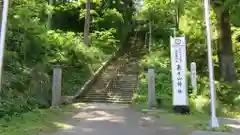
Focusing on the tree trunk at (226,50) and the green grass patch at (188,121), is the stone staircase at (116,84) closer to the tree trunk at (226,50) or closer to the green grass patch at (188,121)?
the green grass patch at (188,121)

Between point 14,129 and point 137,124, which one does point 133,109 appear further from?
point 14,129

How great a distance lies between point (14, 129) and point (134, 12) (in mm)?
24686

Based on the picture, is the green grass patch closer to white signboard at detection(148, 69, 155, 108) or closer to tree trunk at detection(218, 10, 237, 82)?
white signboard at detection(148, 69, 155, 108)

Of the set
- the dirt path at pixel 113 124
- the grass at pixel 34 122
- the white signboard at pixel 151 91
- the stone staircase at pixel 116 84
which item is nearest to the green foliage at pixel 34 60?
the grass at pixel 34 122

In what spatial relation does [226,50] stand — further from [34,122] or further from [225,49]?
[34,122]

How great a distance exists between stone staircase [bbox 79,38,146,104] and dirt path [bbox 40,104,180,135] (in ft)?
10.8

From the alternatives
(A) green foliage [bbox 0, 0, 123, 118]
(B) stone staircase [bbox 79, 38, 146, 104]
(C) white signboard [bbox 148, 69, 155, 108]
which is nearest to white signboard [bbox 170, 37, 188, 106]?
(C) white signboard [bbox 148, 69, 155, 108]

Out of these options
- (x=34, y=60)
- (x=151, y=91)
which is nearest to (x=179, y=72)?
(x=151, y=91)

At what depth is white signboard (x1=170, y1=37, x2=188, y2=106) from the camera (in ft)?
40.7

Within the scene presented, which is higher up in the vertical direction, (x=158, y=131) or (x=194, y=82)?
(x=194, y=82)

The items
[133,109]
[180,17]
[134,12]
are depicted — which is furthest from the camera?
[134,12]

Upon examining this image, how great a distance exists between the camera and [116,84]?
1855 cm

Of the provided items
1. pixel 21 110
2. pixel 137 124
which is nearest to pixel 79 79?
pixel 21 110

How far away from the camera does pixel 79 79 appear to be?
18.2 m
